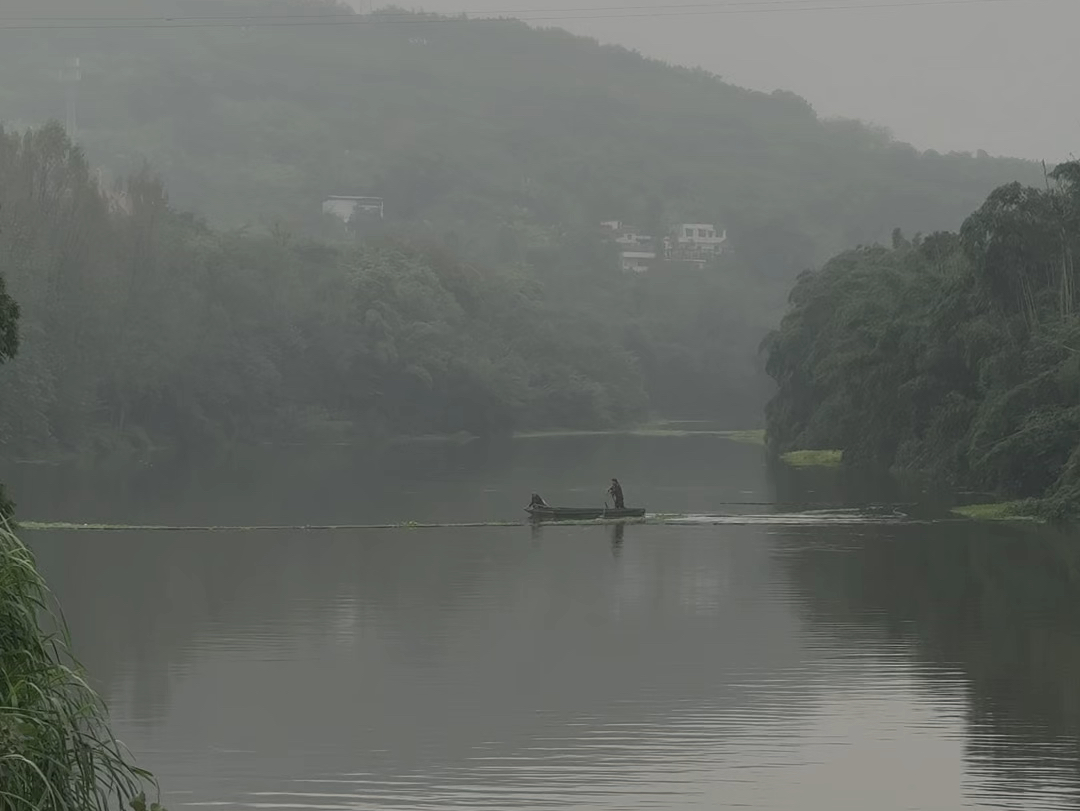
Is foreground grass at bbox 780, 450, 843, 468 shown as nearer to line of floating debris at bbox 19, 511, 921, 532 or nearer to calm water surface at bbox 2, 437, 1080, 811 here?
calm water surface at bbox 2, 437, 1080, 811

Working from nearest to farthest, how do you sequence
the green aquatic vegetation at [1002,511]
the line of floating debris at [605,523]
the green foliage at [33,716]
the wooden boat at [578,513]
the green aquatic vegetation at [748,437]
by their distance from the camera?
the green foliage at [33,716], the line of floating debris at [605,523], the wooden boat at [578,513], the green aquatic vegetation at [1002,511], the green aquatic vegetation at [748,437]

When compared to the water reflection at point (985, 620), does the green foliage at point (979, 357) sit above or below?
above

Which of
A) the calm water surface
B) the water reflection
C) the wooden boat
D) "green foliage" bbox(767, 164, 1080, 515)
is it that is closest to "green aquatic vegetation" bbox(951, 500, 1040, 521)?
"green foliage" bbox(767, 164, 1080, 515)

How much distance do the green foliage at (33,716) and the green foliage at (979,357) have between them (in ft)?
114

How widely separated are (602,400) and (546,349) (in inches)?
211

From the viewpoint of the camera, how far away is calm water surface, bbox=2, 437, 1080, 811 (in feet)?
61.1

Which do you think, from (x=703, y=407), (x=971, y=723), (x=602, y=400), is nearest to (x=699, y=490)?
(x=971, y=723)

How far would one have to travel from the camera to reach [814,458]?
73250 millimetres

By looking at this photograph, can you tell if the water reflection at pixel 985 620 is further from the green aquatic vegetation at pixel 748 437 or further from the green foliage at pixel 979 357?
the green aquatic vegetation at pixel 748 437

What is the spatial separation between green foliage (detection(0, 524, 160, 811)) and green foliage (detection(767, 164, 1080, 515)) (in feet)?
114

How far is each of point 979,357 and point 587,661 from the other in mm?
29830

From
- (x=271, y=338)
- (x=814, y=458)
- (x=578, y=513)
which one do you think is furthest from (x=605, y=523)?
(x=271, y=338)

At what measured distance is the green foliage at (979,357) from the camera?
47.9 m

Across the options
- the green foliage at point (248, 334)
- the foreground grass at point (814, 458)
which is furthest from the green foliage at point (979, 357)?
the green foliage at point (248, 334)
